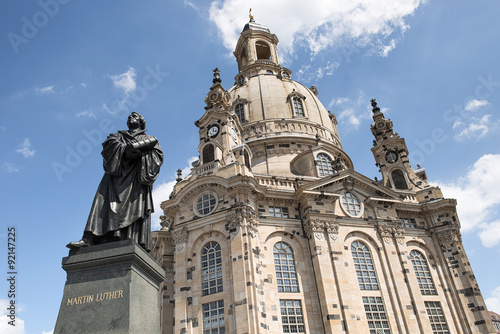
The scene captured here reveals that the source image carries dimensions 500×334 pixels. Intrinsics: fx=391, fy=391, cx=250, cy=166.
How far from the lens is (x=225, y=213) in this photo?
29688 mm

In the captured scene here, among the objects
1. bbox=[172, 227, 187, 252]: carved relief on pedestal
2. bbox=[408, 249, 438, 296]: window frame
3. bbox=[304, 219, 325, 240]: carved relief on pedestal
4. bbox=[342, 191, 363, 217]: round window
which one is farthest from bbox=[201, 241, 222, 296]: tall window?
bbox=[408, 249, 438, 296]: window frame

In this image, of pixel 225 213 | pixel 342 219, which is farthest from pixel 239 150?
pixel 342 219

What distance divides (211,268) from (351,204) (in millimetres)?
13506

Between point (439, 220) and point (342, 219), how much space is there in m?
10.7

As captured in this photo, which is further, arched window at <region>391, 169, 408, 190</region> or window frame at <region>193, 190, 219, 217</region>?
arched window at <region>391, 169, 408, 190</region>

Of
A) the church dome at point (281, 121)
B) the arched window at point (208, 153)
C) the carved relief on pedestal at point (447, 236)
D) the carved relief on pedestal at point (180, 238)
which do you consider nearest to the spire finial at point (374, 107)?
the church dome at point (281, 121)

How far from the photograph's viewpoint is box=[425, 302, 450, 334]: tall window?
3075cm

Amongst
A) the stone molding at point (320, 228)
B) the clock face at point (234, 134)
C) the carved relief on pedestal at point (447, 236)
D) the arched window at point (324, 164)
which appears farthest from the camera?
the arched window at point (324, 164)

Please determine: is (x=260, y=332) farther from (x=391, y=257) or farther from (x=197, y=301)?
(x=391, y=257)

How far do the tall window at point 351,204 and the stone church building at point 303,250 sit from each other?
0.10m

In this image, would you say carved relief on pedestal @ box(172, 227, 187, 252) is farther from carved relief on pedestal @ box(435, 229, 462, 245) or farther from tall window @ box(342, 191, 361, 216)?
carved relief on pedestal @ box(435, 229, 462, 245)

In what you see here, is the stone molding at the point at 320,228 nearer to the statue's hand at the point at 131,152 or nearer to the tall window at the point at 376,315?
the tall window at the point at 376,315

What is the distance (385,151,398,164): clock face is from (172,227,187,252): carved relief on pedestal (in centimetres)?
2473

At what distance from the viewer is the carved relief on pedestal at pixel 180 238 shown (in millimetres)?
30094
